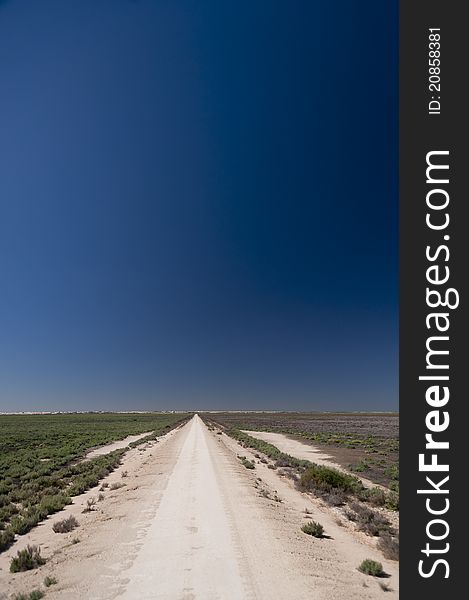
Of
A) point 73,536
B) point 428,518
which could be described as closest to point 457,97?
point 428,518

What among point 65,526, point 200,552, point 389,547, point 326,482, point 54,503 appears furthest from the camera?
point 326,482

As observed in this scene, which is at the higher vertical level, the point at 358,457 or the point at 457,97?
the point at 457,97

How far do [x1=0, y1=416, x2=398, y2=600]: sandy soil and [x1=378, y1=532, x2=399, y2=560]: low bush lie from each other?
0.29 meters

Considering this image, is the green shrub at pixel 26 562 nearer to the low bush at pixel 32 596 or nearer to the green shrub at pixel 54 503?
the low bush at pixel 32 596

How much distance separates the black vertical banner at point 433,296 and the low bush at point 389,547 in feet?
10.7

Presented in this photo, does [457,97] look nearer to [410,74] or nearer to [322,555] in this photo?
[410,74]

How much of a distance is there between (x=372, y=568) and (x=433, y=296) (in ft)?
21.0

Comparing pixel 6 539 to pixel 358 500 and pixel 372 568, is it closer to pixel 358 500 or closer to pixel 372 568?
pixel 372 568

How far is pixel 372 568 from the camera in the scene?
29.6 feet

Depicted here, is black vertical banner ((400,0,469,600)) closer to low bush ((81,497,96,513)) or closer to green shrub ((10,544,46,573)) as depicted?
green shrub ((10,544,46,573))

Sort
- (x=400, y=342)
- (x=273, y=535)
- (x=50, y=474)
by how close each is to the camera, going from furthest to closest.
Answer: (x=50, y=474) → (x=273, y=535) → (x=400, y=342)

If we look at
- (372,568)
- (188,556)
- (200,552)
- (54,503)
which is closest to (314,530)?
(372,568)

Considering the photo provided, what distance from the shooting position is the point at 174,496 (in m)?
16.1

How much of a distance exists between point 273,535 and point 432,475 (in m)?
5.84
